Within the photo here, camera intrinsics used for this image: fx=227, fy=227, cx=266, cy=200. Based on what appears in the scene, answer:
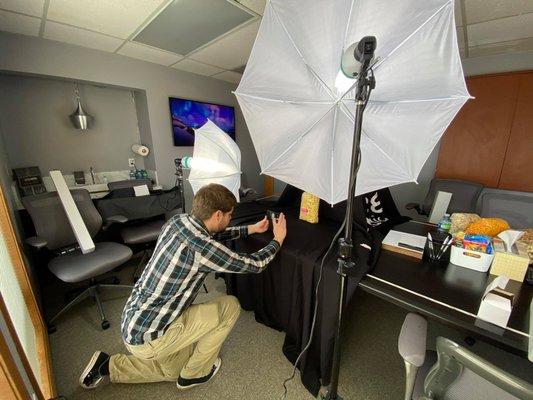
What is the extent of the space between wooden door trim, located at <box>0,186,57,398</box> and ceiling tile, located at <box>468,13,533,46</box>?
3749 millimetres

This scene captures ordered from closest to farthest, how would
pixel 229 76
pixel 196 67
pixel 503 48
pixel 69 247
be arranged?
1. pixel 69 247
2. pixel 503 48
3. pixel 196 67
4. pixel 229 76

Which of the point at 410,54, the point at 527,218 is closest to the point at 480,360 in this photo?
the point at 410,54

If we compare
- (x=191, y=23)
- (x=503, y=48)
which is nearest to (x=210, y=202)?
(x=191, y=23)

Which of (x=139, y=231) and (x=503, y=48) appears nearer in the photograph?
(x=139, y=231)

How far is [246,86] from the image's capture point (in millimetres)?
1057

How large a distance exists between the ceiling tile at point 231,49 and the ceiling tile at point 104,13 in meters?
0.72

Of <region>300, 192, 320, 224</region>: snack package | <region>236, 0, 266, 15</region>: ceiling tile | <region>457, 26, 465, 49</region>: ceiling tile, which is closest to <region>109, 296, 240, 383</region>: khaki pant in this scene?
<region>300, 192, 320, 224</region>: snack package

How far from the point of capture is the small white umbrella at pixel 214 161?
151 cm

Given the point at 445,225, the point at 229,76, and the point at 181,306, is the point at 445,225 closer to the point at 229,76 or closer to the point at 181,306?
the point at 181,306

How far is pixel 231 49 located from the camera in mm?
2521

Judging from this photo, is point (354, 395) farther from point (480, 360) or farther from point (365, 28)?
point (365, 28)

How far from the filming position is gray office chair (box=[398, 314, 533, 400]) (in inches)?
19.3

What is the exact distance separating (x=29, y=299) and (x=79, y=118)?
2.05 metres

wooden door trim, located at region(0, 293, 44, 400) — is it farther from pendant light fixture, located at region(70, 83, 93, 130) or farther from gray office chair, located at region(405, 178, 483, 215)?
gray office chair, located at region(405, 178, 483, 215)
